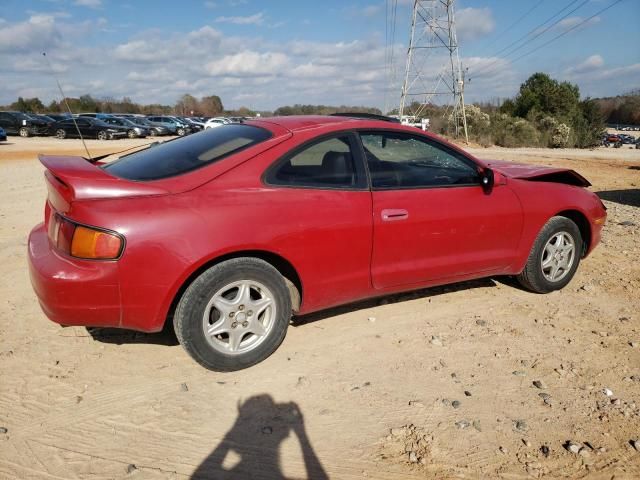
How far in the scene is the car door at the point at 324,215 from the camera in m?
3.18

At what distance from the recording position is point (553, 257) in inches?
176


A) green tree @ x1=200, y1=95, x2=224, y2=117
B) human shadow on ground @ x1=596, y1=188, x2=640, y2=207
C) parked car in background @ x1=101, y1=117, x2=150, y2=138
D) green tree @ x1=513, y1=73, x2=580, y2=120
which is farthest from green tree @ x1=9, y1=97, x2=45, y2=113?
human shadow on ground @ x1=596, y1=188, x2=640, y2=207

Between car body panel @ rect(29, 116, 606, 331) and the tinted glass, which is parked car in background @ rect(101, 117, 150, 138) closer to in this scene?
the tinted glass

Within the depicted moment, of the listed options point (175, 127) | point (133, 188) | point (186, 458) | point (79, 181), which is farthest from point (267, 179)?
point (175, 127)

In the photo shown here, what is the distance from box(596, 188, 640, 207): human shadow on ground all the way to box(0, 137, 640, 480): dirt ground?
5.91 metres

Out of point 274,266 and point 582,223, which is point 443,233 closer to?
point 274,266

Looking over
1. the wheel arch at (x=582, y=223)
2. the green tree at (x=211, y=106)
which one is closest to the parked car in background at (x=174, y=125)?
the wheel arch at (x=582, y=223)

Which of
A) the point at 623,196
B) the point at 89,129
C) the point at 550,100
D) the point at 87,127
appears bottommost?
the point at 623,196

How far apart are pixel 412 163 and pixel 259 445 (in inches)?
96.0

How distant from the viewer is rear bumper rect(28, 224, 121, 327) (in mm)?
2760

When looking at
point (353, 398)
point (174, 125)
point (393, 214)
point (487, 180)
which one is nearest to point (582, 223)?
point (487, 180)

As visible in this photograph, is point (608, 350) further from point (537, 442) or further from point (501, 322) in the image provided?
point (537, 442)

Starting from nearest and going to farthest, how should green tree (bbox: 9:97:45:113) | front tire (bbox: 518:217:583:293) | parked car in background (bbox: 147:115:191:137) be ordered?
front tire (bbox: 518:217:583:293) < parked car in background (bbox: 147:115:191:137) < green tree (bbox: 9:97:45:113)

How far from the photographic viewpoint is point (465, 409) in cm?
282
